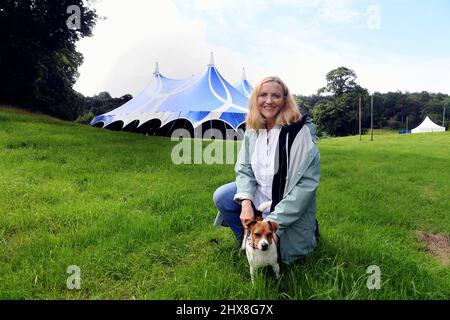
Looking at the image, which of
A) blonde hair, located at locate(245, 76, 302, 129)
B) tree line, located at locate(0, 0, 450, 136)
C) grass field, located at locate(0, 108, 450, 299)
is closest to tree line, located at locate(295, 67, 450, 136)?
tree line, located at locate(0, 0, 450, 136)

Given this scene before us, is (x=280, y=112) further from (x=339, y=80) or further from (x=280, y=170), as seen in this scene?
(x=339, y=80)

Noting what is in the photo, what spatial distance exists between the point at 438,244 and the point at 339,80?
54.7 meters

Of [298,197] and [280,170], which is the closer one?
[298,197]

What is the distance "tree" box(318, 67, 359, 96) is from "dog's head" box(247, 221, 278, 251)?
55909 millimetres

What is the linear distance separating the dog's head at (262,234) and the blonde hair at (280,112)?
2.68 ft

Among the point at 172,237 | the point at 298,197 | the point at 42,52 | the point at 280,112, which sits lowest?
the point at 172,237

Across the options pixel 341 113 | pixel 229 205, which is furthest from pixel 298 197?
pixel 341 113

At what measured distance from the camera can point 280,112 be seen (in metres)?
2.62

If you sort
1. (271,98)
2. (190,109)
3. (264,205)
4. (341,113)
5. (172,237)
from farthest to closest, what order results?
(341,113)
(190,109)
(172,237)
(271,98)
(264,205)

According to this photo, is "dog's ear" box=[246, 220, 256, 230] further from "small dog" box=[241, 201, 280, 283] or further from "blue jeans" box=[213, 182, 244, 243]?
"blue jeans" box=[213, 182, 244, 243]

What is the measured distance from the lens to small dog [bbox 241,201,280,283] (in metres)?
2.12

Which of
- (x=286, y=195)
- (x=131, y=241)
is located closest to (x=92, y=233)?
(x=131, y=241)

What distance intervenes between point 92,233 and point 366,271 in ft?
8.11
